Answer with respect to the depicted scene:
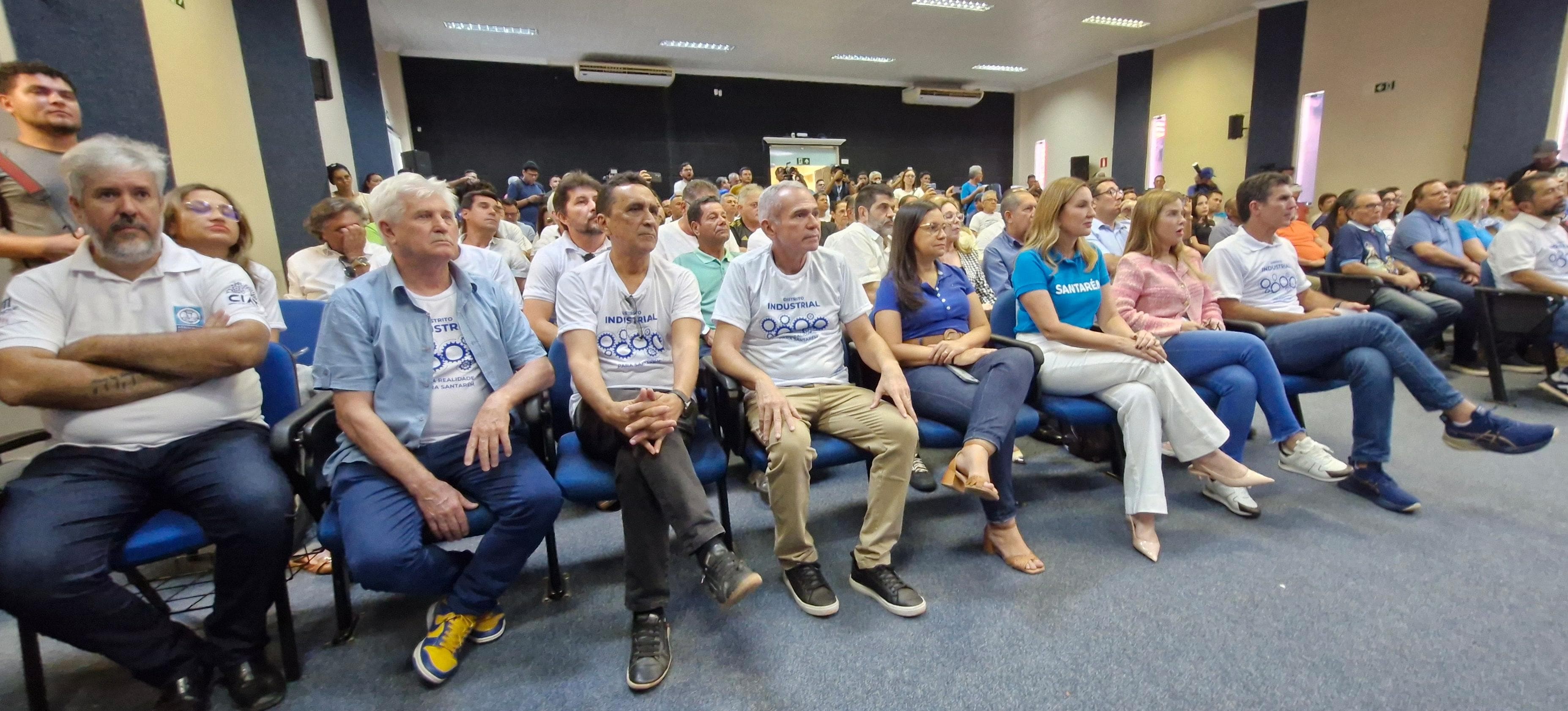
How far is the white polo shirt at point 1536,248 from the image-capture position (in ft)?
11.3

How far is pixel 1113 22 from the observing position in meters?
9.90

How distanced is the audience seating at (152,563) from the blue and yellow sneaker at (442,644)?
12.4 inches

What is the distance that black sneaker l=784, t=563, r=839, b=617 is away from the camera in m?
1.84

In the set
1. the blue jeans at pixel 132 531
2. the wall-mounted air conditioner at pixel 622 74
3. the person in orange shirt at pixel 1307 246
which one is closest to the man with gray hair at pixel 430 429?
→ the blue jeans at pixel 132 531

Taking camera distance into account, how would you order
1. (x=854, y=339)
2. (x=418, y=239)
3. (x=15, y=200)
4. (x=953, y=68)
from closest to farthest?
(x=418, y=239)
(x=15, y=200)
(x=854, y=339)
(x=953, y=68)

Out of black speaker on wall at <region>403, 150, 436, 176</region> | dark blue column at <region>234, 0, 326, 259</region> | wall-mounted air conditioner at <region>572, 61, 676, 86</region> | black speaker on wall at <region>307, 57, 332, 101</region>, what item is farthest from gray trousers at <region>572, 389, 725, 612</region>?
wall-mounted air conditioner at <region>572, 61, 676, 86</region>

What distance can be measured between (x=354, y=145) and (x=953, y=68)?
10.6 meters

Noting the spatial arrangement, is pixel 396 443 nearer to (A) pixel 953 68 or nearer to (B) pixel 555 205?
(B) pixel 555 205

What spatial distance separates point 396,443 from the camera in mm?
1641

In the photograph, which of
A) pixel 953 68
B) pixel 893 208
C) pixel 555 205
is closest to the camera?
pixel 555 205

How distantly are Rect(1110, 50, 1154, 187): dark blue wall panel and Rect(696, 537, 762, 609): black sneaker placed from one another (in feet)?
43.0

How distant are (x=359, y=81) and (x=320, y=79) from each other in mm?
2083

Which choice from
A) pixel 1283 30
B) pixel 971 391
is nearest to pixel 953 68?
pixel 1283 30

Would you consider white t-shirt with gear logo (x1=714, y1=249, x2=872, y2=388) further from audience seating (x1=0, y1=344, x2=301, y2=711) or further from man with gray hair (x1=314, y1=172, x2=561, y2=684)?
audience seating (x1=0, y1=344, x2=301, y2=711)
